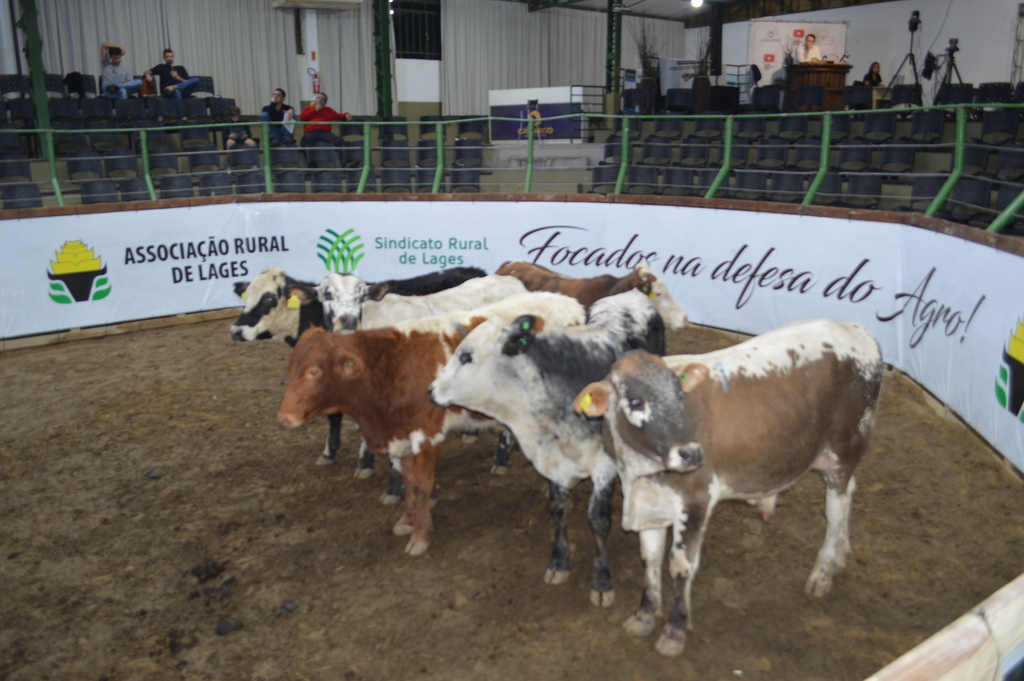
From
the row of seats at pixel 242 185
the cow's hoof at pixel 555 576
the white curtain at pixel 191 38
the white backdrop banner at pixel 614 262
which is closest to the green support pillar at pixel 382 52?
the white curtain at pixel 191 38

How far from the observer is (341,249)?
11180 millimetres

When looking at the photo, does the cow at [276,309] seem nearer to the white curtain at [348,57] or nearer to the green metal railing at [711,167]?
the green metal railing at [711,167]

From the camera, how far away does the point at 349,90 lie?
20.8 m

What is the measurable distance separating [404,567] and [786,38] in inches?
658

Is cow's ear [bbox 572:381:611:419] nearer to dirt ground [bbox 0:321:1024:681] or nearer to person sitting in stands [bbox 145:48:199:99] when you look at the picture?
dirt ground [bbox 0:321:1024:681]

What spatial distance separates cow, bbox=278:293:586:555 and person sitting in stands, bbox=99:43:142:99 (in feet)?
41.9

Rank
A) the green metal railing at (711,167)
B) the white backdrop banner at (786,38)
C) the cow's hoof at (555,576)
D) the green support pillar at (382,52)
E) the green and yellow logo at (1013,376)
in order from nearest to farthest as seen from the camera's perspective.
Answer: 1. the cow's hoof at (555,576)
2. the green and yellow logo at (1013,376)
3. the green metal railing at (711,167)
4. the green support pillar at (382,52)
5. the white backdrop banner at (786,38)

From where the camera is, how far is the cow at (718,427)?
352 centimetres

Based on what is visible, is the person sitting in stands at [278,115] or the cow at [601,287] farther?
the person sitting in stands at [278,115]

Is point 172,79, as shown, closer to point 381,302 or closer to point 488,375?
point 381,302

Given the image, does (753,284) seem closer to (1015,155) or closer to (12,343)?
(1015,155)

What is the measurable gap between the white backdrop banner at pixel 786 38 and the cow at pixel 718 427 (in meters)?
15.2

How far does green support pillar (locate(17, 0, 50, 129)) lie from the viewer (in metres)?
12.3

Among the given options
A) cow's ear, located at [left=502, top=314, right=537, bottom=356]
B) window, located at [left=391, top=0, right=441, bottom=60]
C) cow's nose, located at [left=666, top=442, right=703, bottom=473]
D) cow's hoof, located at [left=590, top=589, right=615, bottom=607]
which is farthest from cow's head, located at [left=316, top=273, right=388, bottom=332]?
window, located at [left=391, top=0, right=441, bottom=60]
